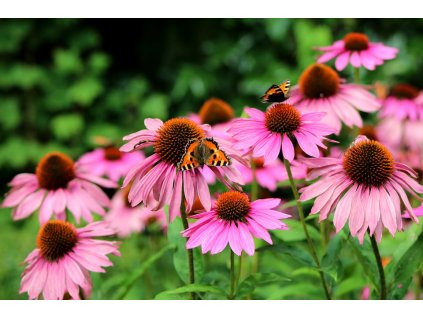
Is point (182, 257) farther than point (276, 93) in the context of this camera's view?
Yes

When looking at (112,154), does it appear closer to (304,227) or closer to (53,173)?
(53,173)

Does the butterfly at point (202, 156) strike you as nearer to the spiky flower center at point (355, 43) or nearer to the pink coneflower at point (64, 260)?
the pink coneflower at point (64, 260)

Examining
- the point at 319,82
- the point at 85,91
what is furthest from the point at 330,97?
the point at 85,91

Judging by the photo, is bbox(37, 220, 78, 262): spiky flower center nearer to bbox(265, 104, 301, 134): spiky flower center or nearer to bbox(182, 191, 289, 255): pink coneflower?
bbox(182, 191, 289, 255): pink coneflower


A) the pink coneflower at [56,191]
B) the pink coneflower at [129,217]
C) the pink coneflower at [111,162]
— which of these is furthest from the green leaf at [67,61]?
the pink coneflower at [56,191]

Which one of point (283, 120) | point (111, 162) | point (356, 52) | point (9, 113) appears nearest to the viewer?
point (283, 120)
